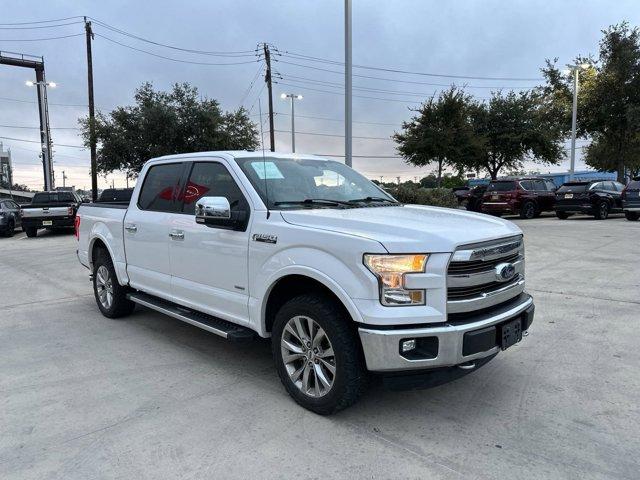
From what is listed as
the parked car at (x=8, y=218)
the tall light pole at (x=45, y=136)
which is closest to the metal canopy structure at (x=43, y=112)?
the tall light pole at (x=45, y=136)

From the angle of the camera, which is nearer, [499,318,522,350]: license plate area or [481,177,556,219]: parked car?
[499,318,522,350]: license plate area

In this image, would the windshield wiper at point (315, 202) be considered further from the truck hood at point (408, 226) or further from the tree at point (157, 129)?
the tree at point (157, 129)

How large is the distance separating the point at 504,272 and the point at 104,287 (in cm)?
494

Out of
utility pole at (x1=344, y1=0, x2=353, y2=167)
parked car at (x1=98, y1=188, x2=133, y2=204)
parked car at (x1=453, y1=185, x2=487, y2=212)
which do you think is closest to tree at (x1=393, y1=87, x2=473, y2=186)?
parked car at (x1=453, y1=185, x2=487, y2=212)

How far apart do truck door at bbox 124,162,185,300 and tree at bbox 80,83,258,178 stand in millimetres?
21072

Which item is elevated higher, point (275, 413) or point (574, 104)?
point (574, 104)

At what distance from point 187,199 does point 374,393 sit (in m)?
2.51

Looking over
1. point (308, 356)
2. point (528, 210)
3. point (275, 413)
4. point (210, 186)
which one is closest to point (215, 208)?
point (210, 186)

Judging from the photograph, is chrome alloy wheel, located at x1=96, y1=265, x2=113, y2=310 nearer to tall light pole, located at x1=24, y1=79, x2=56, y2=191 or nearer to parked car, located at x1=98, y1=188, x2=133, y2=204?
parked car, located at x1=98, y1=188, x2=133, y2=204

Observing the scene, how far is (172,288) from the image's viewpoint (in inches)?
193

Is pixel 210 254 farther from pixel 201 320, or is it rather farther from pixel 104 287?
pixel 104 287

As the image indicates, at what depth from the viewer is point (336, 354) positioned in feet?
10.8

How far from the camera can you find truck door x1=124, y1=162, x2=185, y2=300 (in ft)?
16.4

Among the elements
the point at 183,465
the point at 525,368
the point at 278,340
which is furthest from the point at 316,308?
the point at 525,368
